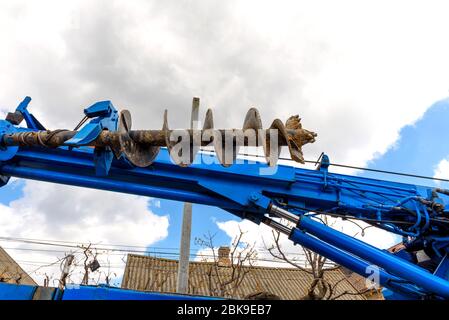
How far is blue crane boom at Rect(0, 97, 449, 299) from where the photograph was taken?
3.83 m

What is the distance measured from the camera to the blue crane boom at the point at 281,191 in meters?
3.83

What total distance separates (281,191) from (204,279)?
1250 centimetres

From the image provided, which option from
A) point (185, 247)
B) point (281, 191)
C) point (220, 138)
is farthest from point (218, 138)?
point (185, 247)

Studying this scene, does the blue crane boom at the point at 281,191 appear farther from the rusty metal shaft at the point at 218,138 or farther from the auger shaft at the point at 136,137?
the rusty metal shaft at the point at 218,138

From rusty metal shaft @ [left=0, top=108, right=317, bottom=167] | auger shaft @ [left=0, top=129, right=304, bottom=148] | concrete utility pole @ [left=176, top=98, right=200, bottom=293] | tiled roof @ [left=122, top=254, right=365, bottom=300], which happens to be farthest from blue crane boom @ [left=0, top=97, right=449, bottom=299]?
tiled roof @ [left=122, top=254, right=365, bottom=300]

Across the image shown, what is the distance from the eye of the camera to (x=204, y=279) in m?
15.9

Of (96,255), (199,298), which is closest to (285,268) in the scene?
(96,255)

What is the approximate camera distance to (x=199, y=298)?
3.40 m

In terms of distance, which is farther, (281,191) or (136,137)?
(281,191)

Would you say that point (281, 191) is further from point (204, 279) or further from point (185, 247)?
point (204, 279)

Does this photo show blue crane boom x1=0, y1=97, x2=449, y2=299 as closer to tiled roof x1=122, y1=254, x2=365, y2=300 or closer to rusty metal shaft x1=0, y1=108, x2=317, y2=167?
rusty metal shaft x1=0, y1=108, x2=317, y2=167

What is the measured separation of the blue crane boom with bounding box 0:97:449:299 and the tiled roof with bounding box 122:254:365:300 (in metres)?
10.5

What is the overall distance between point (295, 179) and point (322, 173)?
17.3 inches

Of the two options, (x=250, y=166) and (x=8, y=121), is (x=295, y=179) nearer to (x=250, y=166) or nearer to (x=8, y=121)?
(x=250, y=166)
